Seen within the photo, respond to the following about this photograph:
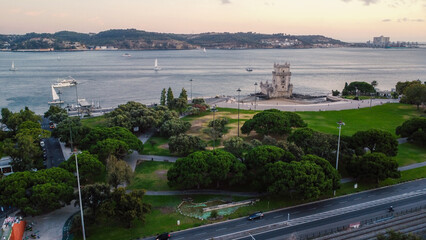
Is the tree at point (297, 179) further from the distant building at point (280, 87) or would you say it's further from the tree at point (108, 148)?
the distant building at point (280, 87)

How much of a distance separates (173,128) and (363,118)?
43.2 meters

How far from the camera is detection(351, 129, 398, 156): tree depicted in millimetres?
43750

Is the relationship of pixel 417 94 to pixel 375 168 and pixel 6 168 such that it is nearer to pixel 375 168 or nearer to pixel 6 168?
pixel 375 168

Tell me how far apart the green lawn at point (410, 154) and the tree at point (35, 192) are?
Result: 43.8m

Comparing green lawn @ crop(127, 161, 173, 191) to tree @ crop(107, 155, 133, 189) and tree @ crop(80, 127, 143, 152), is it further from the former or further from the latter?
tree @ crop(107, 155, 133, 189)

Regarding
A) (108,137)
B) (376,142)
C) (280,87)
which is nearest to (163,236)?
(108,137)

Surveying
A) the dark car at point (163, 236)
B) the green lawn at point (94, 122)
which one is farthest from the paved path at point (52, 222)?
the green lawn at point (94, 122)

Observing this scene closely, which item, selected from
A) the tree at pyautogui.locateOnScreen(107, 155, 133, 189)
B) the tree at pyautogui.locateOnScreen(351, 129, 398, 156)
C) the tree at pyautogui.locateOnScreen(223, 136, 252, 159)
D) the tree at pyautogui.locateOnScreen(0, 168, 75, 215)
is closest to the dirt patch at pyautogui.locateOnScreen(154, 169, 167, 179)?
the tree at pyautogui.locateOnScreen(107, 155, 133, 189)

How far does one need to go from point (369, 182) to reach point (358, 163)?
2.70 metres

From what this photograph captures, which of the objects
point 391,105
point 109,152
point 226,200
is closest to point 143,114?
point 109,152

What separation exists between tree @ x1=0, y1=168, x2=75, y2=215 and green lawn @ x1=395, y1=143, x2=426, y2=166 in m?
43.8

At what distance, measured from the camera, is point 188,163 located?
3700 centimetres

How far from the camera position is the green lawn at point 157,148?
5059 cm

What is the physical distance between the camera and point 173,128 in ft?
187
